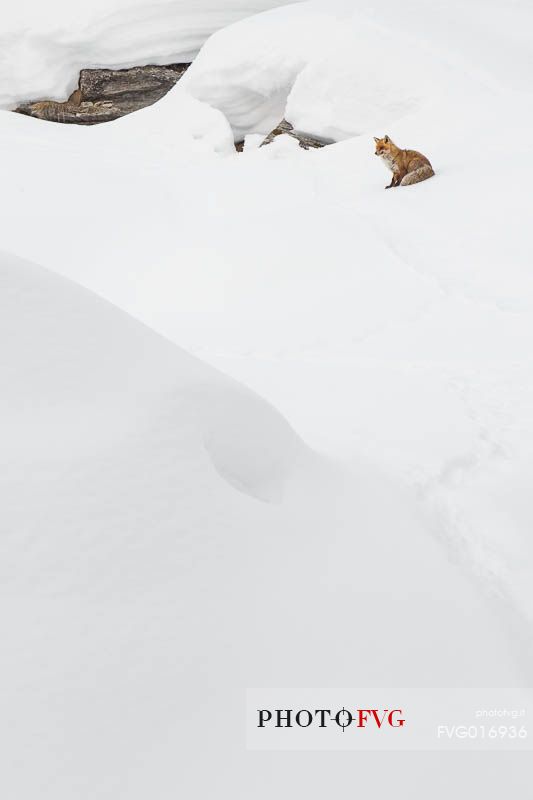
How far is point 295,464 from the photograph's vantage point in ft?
6.73

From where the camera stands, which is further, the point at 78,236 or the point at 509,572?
the point at 78,236

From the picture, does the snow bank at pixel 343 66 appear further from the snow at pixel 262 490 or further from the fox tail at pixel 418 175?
the snow at pixel 262 490

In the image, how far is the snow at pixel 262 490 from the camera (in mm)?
1207

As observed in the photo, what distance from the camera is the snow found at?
1207 mm

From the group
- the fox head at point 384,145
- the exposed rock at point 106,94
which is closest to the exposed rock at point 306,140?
the fox head at point 384,145

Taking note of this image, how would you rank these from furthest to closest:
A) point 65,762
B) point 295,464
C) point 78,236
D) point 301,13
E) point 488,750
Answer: point 301,13
point 78,236
point 295,464
point 488,750
point 65,762

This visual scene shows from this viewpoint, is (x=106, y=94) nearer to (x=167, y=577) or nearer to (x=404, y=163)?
(x=404, y=163)

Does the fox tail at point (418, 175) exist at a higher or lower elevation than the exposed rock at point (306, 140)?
higher

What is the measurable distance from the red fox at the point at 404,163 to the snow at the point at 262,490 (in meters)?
0.49

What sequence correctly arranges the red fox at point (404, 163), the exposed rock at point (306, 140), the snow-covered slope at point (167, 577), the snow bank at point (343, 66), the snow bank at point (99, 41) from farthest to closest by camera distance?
the snow bank at point (99, 41), the exposed rock at point (306, 140), the snow bank at point (343, 66), the red fox at point (404, 163), the snow-covered slope at point (167, 577)

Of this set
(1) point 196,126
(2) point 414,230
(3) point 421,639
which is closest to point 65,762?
(3) point 421,639

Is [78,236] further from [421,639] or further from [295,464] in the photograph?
[421,639]

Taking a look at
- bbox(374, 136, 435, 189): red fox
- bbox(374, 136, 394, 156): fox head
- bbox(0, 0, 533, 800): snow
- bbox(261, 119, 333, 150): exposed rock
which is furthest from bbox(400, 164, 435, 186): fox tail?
bbox(261, 119, 333, 150): exposed rock

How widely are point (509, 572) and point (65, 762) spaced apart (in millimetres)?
1447
